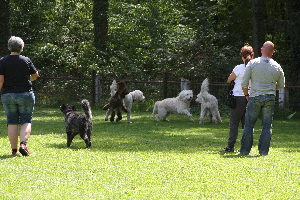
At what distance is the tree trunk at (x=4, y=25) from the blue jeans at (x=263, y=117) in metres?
18.1

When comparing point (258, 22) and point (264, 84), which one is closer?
point (264, 84)

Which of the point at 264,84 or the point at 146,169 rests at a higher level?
the point at 264,84

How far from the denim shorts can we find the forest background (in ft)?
42.3

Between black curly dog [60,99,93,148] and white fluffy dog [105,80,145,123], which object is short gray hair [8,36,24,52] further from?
white fluffy dog [105,80,145,123]

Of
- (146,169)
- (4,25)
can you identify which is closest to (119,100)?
(146,169)

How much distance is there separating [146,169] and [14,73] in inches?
108

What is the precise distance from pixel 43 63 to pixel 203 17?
862 cm

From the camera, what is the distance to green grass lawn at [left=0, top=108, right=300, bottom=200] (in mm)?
5895

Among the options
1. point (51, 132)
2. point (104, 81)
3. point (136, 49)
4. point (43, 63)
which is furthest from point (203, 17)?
point (51, 132)

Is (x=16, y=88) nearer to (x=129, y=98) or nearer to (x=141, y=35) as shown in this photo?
(x=129, y=98)

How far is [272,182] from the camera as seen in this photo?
6559 millimetres

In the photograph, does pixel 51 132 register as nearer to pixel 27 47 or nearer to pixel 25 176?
pixel 25 176

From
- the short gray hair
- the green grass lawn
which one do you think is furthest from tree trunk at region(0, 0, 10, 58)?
the short gray hair

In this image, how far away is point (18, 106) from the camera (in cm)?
863
